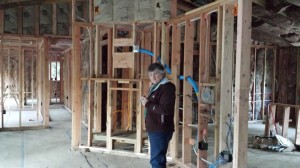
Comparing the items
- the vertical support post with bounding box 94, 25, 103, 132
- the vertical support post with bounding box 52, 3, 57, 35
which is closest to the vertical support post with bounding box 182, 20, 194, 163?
the vertical support post with bounding box 94, 25, 103, 132

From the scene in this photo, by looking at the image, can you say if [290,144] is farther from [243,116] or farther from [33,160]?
[33,160]

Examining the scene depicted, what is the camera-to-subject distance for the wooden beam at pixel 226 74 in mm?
3109

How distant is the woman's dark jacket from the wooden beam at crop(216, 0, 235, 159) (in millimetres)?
609

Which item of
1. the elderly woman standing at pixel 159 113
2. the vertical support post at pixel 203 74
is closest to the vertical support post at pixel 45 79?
the vertical support post at pixel 203 74

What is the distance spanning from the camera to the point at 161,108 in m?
2.84

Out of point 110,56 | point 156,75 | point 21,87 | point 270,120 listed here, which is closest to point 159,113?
point 156,75

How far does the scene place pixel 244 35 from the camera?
2326 millimetres

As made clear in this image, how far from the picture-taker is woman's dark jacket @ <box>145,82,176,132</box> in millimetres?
2846

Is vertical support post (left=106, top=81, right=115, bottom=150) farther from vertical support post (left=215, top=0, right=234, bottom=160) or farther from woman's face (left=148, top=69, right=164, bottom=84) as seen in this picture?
vertical support post (left=215, top=0, right=234, bottom=160)

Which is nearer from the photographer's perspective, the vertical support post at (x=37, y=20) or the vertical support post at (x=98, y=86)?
the vertical support post at (x=98, y=86)

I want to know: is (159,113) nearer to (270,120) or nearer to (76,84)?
(76,84)

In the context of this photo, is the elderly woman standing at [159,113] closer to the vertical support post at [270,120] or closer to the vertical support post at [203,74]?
the vertical support post at [203,74]

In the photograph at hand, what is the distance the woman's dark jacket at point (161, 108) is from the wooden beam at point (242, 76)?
710 mm

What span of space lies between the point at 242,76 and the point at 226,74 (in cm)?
81
